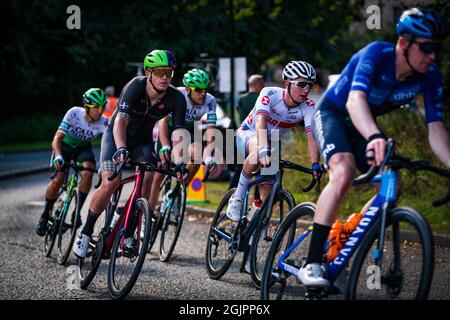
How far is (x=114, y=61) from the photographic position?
3322cm

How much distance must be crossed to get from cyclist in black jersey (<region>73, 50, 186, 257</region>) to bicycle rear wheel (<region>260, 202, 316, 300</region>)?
1.74m

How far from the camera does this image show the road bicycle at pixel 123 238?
654 cm

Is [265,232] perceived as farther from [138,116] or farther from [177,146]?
[177,146]

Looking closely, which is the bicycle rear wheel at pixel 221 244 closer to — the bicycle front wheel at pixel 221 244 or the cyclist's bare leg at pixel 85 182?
the bicycle front wheel at pixel 221 244

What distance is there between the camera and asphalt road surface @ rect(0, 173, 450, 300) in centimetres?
695

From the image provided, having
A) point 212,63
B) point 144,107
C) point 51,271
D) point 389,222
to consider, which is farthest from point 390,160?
point 212,63

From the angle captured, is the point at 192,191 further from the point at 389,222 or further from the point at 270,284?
the point at 389,222

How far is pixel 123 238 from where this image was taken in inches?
268

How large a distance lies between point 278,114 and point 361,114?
2.46 metres

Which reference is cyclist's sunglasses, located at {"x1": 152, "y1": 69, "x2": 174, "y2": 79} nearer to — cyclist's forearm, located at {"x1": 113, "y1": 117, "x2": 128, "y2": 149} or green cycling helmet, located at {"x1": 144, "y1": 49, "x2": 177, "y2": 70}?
green cycling helmet, located at {"x1": 144, "y1": 49, "x2": 177, "y2": 70}

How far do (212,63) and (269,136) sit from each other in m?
24.9

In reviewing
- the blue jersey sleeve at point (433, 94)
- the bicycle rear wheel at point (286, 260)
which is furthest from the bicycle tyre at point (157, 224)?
the blue jersey sleeve at point (433, 94)

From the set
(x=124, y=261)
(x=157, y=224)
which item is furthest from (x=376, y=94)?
(x=157, y=224)

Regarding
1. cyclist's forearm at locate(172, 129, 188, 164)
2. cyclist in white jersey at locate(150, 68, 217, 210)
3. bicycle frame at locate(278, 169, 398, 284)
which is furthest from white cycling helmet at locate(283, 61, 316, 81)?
cyclist in white jersey at locate(150, 68, 217, 210)
